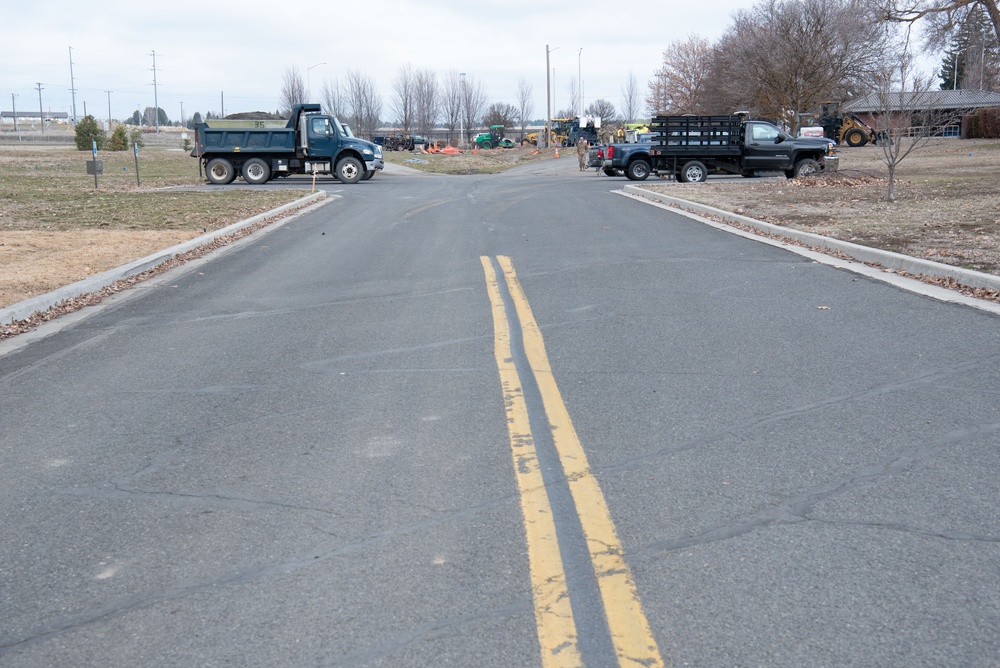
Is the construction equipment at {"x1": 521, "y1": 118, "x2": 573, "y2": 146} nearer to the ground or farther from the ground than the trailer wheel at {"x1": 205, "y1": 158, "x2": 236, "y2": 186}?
farther from the ground

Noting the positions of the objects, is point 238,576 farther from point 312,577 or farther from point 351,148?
point 351,148

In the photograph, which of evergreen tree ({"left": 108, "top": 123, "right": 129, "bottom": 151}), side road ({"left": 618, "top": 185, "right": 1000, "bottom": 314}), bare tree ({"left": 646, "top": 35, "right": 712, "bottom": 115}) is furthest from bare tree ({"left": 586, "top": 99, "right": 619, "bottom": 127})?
side road ({"left": 618, "top": 185, "right": 1000, "bottom": 314})

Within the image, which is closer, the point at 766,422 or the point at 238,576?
the point at 238,576

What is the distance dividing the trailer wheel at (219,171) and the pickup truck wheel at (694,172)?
16299 mm

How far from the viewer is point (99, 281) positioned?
11.1 metres

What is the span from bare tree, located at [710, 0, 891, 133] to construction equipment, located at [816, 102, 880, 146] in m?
3.18

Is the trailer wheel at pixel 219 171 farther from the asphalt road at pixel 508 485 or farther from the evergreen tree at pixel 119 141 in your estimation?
the evergreen tree at pixel 119 141

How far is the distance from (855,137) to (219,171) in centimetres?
3922

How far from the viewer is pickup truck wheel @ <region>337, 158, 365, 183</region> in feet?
118

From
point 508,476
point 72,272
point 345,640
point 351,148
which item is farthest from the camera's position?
point 351,148

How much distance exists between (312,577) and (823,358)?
4.73m

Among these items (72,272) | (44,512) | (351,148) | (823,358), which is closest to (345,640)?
(44,512)

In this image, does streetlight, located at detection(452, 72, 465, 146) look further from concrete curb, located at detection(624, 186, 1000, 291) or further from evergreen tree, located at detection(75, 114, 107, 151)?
concrete curb, located at detection(624, 186, 1000, 291)

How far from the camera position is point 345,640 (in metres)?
3.30
